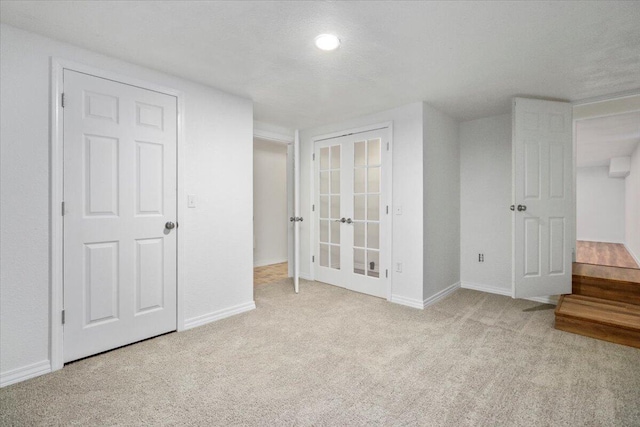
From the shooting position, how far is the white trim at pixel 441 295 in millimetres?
3337

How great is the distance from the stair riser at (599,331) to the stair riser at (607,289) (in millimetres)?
752

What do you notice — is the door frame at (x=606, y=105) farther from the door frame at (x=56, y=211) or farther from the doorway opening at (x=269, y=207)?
the door frame at (x=56, y=211)

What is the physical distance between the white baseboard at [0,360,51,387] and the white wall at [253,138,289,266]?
3.66 m

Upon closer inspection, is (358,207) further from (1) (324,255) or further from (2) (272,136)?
(2) (272,136)

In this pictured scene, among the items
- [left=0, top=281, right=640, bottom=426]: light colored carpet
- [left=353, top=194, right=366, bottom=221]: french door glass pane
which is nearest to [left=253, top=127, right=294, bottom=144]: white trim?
[left=353, top=194, right=366, bottom=221]: french door glass pane

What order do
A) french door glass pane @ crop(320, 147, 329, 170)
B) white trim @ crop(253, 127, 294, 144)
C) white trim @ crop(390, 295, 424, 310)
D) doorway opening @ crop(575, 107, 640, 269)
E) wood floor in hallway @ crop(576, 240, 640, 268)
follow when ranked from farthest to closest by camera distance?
doorway opening @ crop(575, 107, 640, 269)
wood floor in hallway @ crop(576, 240, 640, 268)
french door glass pane @ crop(320, 147, 329, 170)
white trim @ crop(253, 127, 294, 144)
white trim @ crop(390, 295, 424, 310)

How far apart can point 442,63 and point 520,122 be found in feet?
4.28

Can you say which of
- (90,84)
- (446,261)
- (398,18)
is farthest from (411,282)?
(90,84)

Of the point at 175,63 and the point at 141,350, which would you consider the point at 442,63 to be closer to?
the point at 175,63

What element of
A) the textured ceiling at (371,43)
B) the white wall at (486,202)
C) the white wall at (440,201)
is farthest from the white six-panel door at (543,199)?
the white wall at (440,201)

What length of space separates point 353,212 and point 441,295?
146cm

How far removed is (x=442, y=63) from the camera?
2.38m

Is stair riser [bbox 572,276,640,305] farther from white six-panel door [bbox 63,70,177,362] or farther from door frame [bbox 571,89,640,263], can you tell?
white six-panel door [bbox 63,70,177,362]

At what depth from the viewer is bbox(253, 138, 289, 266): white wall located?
5664mm
